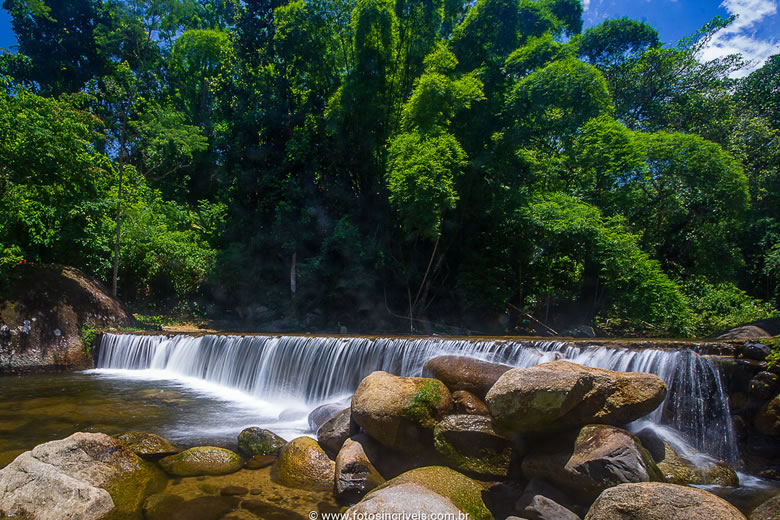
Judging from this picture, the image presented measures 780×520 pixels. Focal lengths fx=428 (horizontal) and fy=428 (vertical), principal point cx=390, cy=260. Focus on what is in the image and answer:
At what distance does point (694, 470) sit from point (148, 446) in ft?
20.1

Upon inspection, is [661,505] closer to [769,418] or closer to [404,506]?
[404,506]

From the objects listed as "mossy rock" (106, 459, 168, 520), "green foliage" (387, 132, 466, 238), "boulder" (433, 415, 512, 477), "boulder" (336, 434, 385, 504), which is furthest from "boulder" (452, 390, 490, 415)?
"green foliage" (387, 132, 466, 238)

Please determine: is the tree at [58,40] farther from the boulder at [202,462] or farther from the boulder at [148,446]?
the boulder at [202,462]

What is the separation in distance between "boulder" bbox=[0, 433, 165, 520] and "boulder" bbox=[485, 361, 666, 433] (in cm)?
364

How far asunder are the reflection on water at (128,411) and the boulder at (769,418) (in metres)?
6.09

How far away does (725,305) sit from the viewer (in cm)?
1434

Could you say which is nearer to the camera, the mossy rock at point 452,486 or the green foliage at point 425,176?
the mossy rock at point 452,486

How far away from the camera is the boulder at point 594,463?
3684 millimetres

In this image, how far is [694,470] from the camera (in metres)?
4.51

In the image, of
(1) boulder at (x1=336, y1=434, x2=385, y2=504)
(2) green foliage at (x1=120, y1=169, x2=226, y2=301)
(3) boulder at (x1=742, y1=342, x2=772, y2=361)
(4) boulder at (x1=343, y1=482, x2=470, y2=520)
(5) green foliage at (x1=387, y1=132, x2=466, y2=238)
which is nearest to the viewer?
(4) boulder at (x1=343, y1=482, x2=470, y2=520)

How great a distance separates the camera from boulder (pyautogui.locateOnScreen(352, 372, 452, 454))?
187 inches

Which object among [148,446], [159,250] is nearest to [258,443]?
[148,446]

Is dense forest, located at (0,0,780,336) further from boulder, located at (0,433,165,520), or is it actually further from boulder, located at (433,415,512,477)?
boulder, located at (433,415,512,477)

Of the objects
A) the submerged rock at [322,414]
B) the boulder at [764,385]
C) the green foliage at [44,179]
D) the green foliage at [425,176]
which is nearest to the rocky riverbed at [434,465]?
the submerged rock at [322,414]
